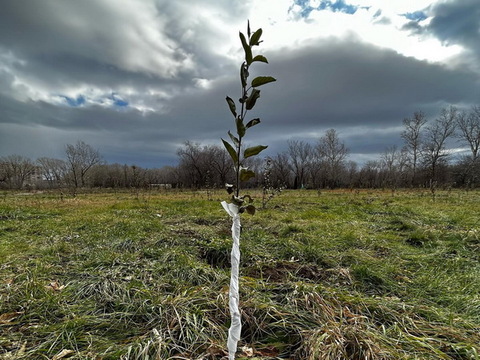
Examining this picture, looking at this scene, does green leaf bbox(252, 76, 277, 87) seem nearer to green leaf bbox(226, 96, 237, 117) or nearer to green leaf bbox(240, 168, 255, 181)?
green leaf bbox(226, 96, 237, 117)

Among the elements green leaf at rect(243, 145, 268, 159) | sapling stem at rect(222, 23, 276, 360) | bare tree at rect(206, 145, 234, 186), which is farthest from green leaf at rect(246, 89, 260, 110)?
bare tree at rect(206, 145, 234, 186)

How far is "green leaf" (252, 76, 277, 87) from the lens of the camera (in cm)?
102

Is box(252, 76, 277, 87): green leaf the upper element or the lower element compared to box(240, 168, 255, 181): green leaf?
upper

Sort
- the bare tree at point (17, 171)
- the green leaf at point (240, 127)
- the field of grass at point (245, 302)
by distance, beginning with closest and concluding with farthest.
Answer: the green leaf at point (240, 127), the field of grass at point (245, 302), the bare tree at point (17, 171)

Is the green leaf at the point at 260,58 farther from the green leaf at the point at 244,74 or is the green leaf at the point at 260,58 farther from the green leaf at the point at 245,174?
the green leaf at the point at 245,174

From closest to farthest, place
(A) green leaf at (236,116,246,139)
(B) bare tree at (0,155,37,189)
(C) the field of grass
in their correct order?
(A) green leaf at (236,116,246,139), (C) the field of grass, (B) bare tree at (0,155,37,189)

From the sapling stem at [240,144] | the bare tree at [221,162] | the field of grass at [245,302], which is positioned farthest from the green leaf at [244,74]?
the bare tree at [221,162]

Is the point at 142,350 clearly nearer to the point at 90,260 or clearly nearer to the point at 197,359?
the point at 197,359

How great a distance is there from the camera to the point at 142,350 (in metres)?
1.47

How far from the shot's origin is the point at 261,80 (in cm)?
103

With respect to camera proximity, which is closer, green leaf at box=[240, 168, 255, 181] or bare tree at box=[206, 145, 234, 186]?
green leaf at box=[240, 168, 255, 181]

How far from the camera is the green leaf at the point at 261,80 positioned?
40.1 inches

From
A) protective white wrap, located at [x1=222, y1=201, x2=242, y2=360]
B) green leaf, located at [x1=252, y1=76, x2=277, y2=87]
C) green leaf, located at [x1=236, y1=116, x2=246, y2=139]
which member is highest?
green leaf, located at [x1=252, y1=76, x2=277, y2=87]

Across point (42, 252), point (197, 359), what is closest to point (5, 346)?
point (197, 359)
